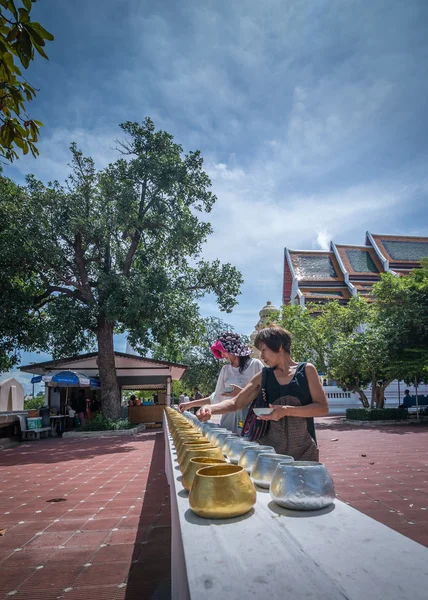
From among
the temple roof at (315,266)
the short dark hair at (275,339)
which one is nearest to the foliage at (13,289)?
the short dark hair at (275,339)

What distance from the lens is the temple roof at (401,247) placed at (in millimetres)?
31578

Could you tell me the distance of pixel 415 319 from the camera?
14453mm

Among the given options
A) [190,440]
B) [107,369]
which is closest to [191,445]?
[190,440]

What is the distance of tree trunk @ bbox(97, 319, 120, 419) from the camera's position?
13.7 meters

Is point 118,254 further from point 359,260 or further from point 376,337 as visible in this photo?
point 359,260

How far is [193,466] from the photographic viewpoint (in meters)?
1.15

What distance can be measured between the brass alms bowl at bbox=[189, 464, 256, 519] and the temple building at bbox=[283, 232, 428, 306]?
27.8 m

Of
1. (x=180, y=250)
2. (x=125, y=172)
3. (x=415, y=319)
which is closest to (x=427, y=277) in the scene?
(x=415, y=319)

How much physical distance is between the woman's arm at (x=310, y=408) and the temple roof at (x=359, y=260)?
30043 millimetres

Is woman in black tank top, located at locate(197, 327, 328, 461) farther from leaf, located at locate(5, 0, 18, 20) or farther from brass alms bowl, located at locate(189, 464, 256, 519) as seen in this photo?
leaf, located at locate(5, 0, 18, 20)

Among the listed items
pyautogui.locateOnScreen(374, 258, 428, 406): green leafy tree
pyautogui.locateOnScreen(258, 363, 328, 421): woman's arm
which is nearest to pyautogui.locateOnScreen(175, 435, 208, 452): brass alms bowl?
pyautogui.locateOnScreen(258, 363, 328, 421): woman's arm

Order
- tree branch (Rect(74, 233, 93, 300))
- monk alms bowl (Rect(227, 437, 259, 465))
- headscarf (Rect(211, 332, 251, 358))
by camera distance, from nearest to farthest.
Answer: monk alms bowl (Rect(227, 437, 259, 465)) → headscarf (Rect(211, 332, 251, 358)) → tree branch (Rect(74, 233, 93, 300))

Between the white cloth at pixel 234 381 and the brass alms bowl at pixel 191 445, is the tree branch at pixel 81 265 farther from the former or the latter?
the brass alms bowl at pixel 191 445

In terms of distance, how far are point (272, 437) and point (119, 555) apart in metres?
1.57
